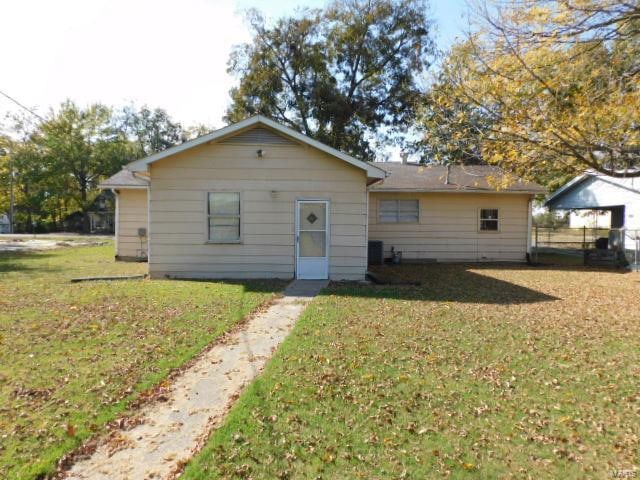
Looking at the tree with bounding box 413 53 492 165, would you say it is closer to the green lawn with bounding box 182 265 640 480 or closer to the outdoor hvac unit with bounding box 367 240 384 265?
the green lawn with bounding box 182 265 640 480

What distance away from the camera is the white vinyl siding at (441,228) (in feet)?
53.8

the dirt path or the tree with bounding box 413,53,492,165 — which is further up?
the tree with bounding box 413,53,492,165

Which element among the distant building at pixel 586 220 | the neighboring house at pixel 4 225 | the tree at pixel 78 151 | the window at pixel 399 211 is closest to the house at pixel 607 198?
the window at pixel 399 211

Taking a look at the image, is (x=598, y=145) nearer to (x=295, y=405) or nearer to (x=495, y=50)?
(x=495, y=50)

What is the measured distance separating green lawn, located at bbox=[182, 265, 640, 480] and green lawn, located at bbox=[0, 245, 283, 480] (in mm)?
1187

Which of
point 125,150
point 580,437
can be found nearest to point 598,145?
point 580,437

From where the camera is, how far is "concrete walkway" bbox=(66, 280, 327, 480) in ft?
9.80

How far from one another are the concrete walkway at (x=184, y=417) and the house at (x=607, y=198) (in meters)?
14.8

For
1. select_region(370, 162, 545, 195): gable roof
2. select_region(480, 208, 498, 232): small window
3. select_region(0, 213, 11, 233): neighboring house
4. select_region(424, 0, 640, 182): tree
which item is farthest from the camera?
select_region(0, 213, 11, 233): neighboring house

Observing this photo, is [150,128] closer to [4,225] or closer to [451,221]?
[4,225]

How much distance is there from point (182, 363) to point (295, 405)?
1765 millimetres

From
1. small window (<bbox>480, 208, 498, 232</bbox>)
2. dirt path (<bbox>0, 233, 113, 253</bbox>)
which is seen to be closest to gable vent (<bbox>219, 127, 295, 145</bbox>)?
small window (<bbox>480, 208, 498, 232</bbox>)

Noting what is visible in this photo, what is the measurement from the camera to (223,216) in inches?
438

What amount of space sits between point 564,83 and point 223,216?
7986 mm
